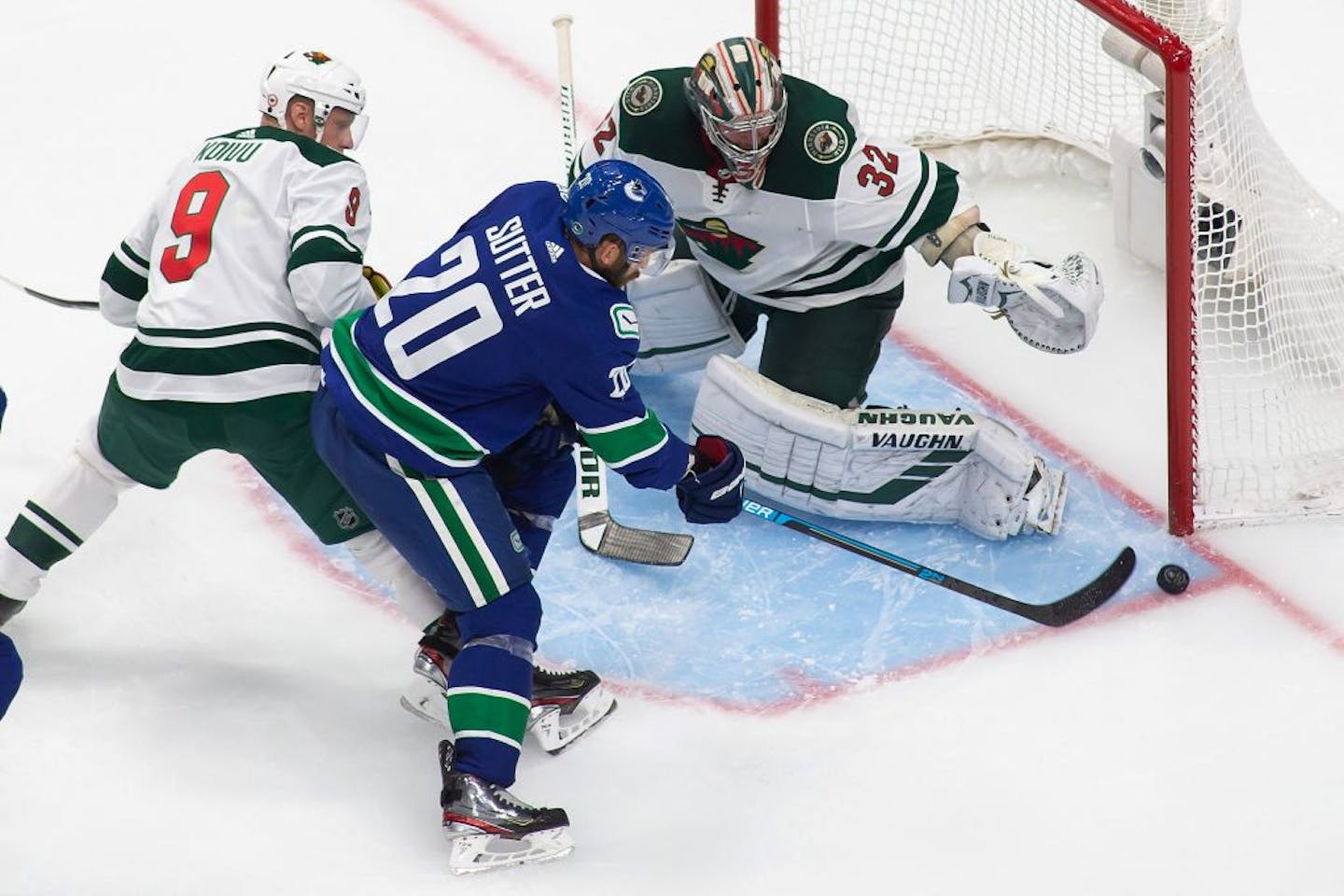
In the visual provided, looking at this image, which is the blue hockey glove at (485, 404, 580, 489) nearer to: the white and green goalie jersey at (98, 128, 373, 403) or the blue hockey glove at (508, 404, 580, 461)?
the blue hockey glove at (508, 404, 580, 461)

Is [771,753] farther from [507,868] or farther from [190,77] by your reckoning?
[190,77]

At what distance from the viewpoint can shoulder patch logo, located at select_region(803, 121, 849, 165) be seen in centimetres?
380

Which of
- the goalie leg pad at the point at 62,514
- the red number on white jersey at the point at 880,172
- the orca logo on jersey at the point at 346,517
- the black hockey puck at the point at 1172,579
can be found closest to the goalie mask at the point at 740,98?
the red number on white jersey at the point at 880,172

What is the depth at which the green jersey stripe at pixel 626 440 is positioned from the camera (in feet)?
10.4

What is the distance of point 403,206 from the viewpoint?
4988mm

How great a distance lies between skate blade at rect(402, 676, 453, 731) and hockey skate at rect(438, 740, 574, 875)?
274 mm

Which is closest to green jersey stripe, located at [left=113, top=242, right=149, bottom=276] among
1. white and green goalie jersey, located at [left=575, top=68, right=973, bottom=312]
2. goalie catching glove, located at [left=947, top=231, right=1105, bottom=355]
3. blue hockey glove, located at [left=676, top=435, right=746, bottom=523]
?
white and green goalie jersey, located at [left=575, top=68, right=973, bottom=312]

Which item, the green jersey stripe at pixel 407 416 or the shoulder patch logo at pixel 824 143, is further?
the shoulder patch logo at pixel 824 143

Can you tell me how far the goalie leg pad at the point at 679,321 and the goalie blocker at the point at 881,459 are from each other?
0.29 meters

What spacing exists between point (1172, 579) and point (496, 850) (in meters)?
1.43

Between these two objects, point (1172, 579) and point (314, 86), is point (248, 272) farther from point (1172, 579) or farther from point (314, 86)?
point (1172, 579)

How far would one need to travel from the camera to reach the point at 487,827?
10.5ft

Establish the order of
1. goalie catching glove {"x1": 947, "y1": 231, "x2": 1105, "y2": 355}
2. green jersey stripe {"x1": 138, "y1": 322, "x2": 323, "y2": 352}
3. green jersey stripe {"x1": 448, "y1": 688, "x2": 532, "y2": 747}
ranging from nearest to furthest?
green jersey stripe {"x1": 448, "y1": 688, "x2": 532, "y2": 747} → green jersey stripe {"x1": 138, "y1": 322, "x2": 323, "y2": 352} → goalie catching glove {"x1": 947, "y1": 231, "x2": 1105, "y2": 355}

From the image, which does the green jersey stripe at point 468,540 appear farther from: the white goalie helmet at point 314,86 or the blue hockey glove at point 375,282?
the white goalie helmet at point 314,86
